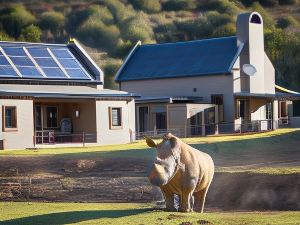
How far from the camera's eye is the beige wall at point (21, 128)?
4922cm

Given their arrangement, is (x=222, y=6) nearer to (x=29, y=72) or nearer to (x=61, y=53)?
(x=61, y=53)

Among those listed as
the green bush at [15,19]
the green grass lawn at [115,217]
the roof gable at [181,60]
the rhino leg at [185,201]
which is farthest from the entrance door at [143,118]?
the green bush at [15,19]

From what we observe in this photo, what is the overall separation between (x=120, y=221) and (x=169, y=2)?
413ft

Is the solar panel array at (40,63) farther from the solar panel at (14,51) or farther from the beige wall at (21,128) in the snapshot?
the beige wall at (21,128)

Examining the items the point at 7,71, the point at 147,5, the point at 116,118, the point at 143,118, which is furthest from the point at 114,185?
the point at 147,5

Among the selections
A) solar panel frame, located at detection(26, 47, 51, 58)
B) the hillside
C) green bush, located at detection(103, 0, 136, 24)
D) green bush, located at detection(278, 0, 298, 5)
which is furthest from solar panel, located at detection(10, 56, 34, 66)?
green bush, located at detection(278, 0, 298, 5)

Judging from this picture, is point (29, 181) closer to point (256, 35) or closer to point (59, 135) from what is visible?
point (59, 135)

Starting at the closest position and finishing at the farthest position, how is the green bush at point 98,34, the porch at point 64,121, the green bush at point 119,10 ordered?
the porch at point 64,121, the green bush at point 98,34, the green bush at point 119,10

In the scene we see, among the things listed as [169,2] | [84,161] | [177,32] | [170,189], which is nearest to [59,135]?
[84,161]

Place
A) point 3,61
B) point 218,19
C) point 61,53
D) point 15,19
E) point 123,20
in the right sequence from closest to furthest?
point 3,61
point 61,53
point 15,19
point 218,19
point 123,20

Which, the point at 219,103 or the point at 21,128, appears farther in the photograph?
the point at 219,103

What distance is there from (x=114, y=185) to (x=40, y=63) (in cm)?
2116

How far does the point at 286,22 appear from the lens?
137 metres

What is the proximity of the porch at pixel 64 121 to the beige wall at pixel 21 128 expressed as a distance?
3.38 ft
